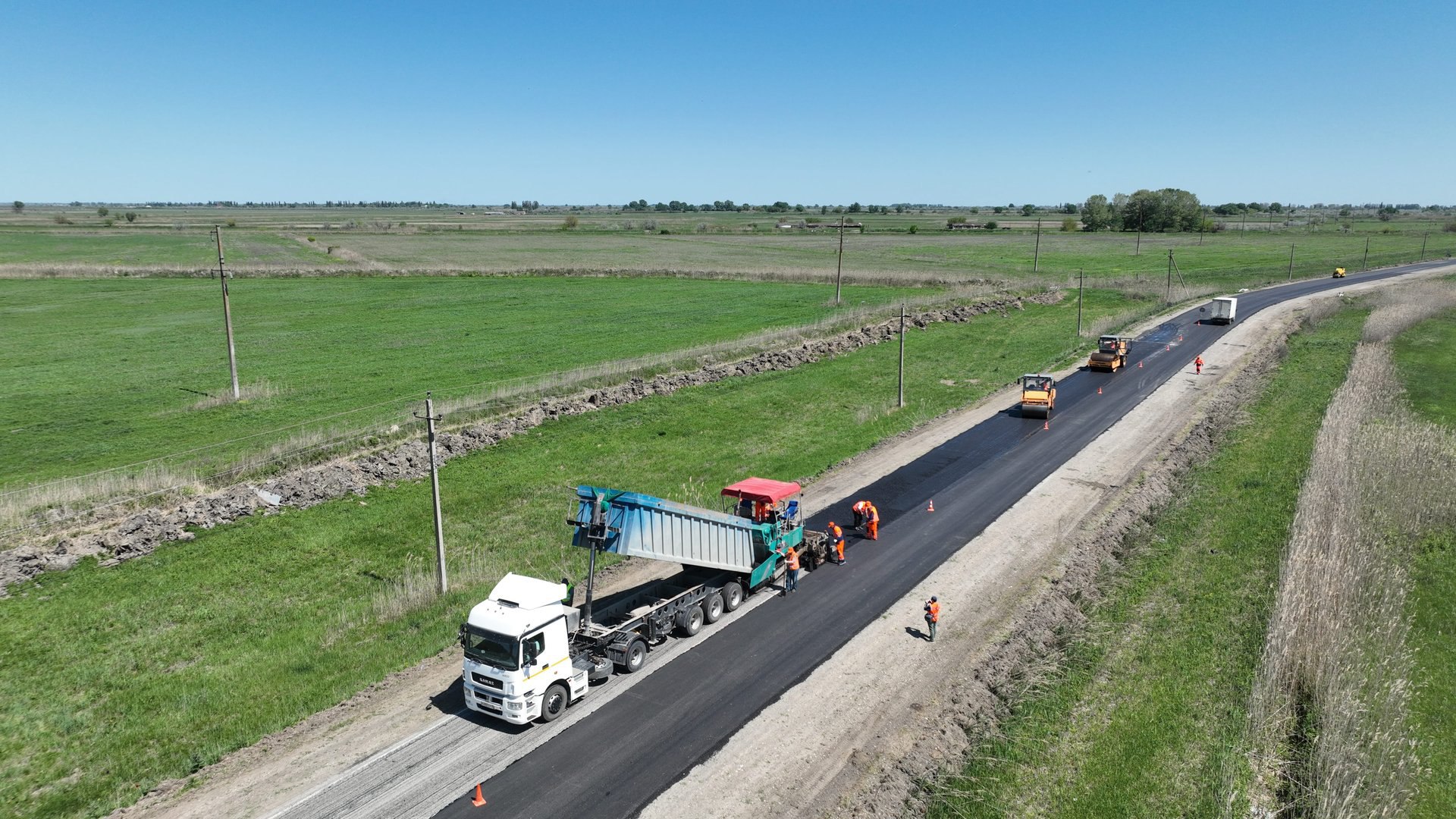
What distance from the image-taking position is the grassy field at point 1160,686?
15.7 metres

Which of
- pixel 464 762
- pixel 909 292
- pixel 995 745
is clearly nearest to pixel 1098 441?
pixel 995 745

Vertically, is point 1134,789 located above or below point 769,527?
below

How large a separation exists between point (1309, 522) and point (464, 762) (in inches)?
1025

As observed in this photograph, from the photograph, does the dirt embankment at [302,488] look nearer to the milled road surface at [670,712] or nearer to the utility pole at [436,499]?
the utility pole at [436,499]

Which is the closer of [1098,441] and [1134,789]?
[1134,789]

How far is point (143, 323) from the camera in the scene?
2854 inches

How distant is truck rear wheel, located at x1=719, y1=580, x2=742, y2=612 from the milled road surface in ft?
1.21

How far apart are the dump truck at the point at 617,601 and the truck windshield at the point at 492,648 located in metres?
0.02

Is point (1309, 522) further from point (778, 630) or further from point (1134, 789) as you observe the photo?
point (778, 630)

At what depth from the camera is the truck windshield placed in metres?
17.5

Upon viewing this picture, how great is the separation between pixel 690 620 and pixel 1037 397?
29.1 meters

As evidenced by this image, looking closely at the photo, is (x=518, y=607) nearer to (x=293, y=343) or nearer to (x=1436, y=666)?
(x=1436, y=666)

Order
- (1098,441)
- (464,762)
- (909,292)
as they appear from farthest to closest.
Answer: (909,292), (1098,441), (464,762)

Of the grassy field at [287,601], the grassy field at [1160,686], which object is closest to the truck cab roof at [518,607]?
the grassy field at [287,601]
